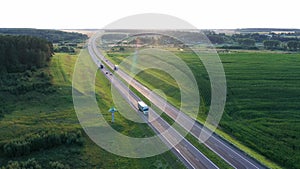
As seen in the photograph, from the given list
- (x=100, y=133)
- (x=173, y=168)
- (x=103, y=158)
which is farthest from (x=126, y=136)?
(x=173, y=168)

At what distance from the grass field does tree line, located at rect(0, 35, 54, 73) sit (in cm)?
1093

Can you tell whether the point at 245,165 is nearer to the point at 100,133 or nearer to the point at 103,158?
the point at 103,158

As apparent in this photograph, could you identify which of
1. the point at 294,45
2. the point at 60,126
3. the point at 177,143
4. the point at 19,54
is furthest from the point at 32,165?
the point at 294,45

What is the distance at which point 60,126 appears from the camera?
4441 centimetres

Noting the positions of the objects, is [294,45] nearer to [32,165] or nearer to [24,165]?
[32,165]

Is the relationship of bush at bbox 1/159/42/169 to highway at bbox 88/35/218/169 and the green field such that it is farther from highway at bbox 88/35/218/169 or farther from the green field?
the green field

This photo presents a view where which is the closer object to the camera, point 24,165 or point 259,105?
point 24,165

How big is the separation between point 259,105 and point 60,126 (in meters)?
35.6

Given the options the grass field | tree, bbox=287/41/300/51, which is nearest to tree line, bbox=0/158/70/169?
the grass field

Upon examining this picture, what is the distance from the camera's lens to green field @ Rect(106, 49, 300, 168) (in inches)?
1603

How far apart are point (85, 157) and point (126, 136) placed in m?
8.48

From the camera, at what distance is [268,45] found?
179m

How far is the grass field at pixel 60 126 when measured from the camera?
3625 cm

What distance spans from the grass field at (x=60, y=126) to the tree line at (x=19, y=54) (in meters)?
10.9
